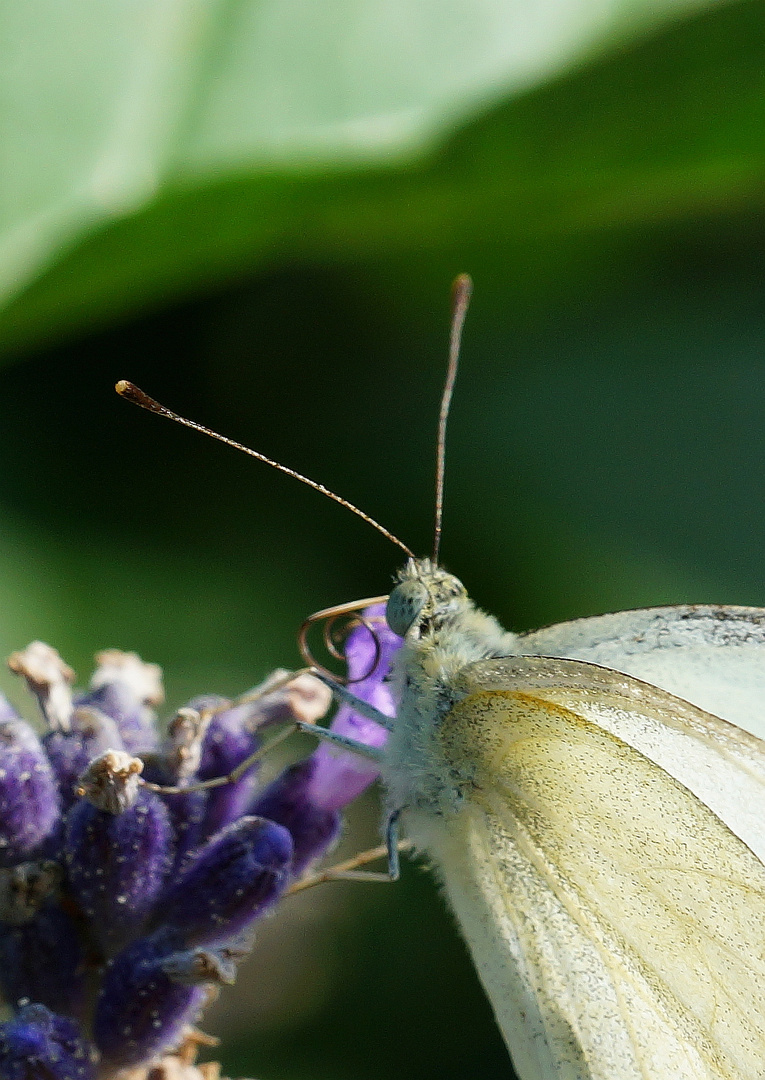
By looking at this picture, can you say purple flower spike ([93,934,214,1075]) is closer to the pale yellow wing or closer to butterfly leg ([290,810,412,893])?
butterfly leg ([290,810,412,893])

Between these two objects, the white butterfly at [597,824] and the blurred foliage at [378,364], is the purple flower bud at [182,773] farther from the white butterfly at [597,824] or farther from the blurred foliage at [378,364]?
the blurred foliage at [378,364]

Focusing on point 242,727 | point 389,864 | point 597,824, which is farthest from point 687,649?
point 242,727

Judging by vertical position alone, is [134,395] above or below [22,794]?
above

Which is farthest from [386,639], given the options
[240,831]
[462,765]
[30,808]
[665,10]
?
[665,10]

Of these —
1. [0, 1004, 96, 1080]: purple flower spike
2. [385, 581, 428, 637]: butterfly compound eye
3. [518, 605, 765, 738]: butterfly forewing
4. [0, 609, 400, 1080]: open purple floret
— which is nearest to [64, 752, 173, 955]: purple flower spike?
[0, 609, 400, 1080]: open purple floret

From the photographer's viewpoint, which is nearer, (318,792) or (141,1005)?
(141,1005)

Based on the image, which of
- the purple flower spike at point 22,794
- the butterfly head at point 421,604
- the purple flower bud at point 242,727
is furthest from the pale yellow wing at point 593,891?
the purple flower spike at point 22,794

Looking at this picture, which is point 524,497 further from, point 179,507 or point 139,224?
point 139,224

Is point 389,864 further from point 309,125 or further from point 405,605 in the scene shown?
point 309,125
